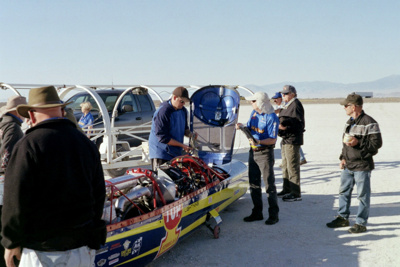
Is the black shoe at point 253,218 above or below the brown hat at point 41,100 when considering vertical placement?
below

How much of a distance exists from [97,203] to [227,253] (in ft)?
9.66

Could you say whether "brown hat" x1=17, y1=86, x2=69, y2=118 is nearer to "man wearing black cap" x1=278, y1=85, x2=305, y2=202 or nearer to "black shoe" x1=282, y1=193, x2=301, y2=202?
"man wearing black cap" x1=278, y1=85, x2=305, y2=202

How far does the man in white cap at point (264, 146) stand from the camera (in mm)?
6562

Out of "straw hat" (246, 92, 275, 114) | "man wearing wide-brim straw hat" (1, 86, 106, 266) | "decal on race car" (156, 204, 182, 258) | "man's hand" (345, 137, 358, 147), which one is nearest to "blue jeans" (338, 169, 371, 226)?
"man's hand" (345, 137, 358, 147)

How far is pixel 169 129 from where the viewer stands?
625 cm

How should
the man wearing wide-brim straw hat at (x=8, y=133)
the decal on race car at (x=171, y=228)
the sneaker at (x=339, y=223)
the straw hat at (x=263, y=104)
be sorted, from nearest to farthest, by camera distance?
the decal on race car at (x=171, y=228), the man wearing wide-brim straw hat at (x=8, y=133), the sneaker at (x=339, y=223), the straw hat at (x=263, y=104)

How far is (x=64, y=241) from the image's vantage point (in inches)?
104

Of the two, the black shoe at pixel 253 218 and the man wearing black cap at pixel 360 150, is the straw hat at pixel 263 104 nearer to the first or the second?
the man wearing black cap at pixel 360 150

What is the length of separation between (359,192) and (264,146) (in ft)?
5.17

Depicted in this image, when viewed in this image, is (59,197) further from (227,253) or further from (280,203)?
(280,203)

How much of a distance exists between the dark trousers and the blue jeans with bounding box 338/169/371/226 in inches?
41.2

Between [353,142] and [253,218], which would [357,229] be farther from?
[253,218]

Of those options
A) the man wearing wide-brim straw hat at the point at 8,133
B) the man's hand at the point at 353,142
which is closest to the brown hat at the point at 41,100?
the man wearing wide-brim straw hat at the point at 8,133

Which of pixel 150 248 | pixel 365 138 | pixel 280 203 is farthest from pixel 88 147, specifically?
pixel 280 203
